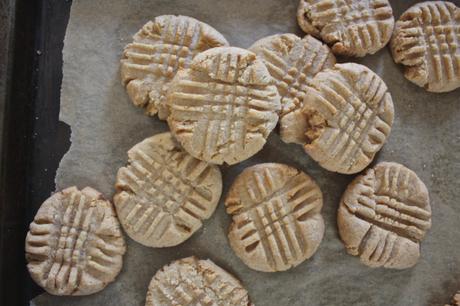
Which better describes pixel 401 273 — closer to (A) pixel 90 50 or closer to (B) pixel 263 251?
(B) pixel 263 251

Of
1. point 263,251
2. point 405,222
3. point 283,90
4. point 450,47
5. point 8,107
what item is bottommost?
point 263,251

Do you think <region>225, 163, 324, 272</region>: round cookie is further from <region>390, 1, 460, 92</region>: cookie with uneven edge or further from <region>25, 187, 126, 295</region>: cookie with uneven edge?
<region>390, 1, 460, 92</region>: cookie with uneven edge

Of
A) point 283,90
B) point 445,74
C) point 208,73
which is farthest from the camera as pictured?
point 445,74

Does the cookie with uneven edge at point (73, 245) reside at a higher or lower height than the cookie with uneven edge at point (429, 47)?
lower

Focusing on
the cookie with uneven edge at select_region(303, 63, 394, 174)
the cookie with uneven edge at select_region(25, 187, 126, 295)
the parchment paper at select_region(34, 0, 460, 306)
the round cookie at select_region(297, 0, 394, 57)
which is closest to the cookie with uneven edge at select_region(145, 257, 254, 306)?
the parchment paper at select_region(34, 0, 460, 306)

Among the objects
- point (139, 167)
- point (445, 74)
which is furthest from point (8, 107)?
point (445, 74)

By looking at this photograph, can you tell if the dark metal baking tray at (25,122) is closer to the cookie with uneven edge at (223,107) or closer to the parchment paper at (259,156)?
the parchment paper at (259,156)

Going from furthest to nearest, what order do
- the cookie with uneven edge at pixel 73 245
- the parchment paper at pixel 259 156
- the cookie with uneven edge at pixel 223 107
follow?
the parchment paper at pixel 259 156 → the cookie with uneven edge at pixel 73 245 → the cookie with uneven edge at pixel 223 107

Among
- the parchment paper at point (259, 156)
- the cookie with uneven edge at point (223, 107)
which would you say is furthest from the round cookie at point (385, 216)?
the cookie with uneven edge at point (223, 107)
